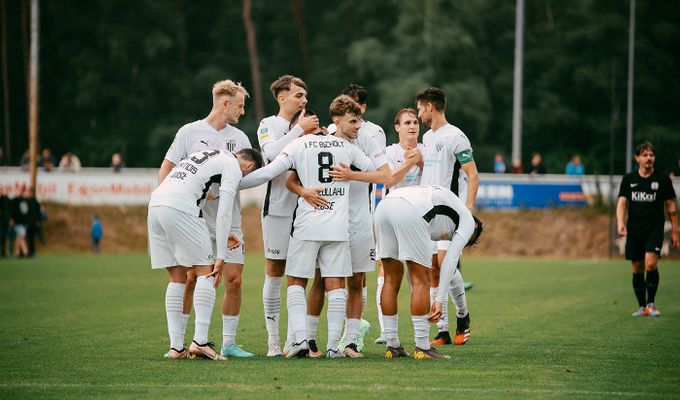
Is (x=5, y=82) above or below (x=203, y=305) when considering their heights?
above

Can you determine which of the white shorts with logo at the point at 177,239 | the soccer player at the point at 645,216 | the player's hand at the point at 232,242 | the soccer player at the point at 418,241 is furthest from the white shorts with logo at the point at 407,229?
the soccer player at the point at 645,216

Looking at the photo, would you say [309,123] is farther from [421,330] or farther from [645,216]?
[645,216]

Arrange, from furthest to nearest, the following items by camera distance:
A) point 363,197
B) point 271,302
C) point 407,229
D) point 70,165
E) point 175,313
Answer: point 70,165 < point 271,302 < point 363,197 < point 175,313 < point 407,229

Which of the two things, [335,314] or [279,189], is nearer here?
[335,314]

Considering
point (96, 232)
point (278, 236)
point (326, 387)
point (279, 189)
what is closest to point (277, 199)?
point (279, 189)

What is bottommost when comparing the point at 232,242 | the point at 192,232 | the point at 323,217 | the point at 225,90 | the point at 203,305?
the point at 203,305

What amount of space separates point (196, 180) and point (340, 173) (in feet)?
4.12

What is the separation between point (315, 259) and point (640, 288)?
284 inches

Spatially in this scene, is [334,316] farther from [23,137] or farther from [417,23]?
[23,137]

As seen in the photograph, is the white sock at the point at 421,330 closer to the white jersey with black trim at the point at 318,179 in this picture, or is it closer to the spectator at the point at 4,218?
the white jersey with black trim at the point at 318,179

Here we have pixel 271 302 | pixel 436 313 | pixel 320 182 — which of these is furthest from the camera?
pixel 271 302

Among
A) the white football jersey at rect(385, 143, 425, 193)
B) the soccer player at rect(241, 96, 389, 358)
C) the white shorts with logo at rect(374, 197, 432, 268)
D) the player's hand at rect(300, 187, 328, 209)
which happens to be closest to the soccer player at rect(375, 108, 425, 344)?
the white football jersey at rect(385, 143, 425, 193)

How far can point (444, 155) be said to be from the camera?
38.1 ft

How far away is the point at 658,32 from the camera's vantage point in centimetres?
5603
